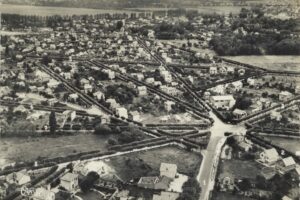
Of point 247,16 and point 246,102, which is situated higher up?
point 247,16

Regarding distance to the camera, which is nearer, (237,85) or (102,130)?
(102,130)

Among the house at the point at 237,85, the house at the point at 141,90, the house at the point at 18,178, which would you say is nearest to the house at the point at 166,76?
the house at the point at 141,90

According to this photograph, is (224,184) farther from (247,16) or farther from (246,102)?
(247,16)

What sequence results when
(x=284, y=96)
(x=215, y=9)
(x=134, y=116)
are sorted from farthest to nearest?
1. (x=215, y=9)
2. (x=284, y=96)
3. (x=134, y=116)

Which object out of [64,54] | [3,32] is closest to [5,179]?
[64,54]

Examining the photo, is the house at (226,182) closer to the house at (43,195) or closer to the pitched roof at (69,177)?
the pitched roof at (69,177)

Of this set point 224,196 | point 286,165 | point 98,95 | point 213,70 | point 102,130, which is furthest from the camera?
point 213,70

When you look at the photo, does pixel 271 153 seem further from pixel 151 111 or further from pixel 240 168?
pixel 151 111

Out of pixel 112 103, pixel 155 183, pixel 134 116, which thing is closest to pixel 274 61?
pixel 112 103
